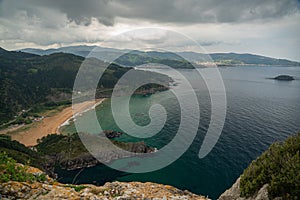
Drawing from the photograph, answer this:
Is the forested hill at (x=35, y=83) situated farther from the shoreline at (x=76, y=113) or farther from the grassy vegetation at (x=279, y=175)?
the grassy vegetation at (x=279, y=175)

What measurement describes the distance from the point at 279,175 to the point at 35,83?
530ft

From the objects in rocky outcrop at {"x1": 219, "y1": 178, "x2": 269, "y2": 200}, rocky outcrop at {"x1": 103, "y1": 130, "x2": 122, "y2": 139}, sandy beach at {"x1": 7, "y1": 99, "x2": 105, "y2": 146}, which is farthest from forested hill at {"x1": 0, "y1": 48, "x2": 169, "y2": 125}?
rocky outcrop at {"x1": 219, "y1": 178, "x2": 269, "y2": 200}

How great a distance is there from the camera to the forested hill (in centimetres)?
10626

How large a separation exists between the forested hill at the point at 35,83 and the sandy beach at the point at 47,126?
16854 millimetres

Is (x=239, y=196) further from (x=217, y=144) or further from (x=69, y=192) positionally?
(x=217, y=144)

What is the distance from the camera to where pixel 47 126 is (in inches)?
3263

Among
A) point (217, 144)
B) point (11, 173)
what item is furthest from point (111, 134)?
point (11, 173)

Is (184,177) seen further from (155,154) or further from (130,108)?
(130,108)

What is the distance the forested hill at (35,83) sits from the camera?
10626 centimetres

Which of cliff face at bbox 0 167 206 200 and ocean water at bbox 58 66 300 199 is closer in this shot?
cliff face at bbox 0 167 206 200

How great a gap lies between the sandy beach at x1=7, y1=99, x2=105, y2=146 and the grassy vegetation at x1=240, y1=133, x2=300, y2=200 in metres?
69.4

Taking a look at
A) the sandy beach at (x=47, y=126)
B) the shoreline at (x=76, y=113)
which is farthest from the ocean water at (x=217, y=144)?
the sandy beach at (x=47, y=126)

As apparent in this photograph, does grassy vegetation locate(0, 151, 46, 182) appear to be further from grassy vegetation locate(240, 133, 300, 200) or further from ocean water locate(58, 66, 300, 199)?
ocean water locate(58, 66, 300, 199)

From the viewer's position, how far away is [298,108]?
92062mm
